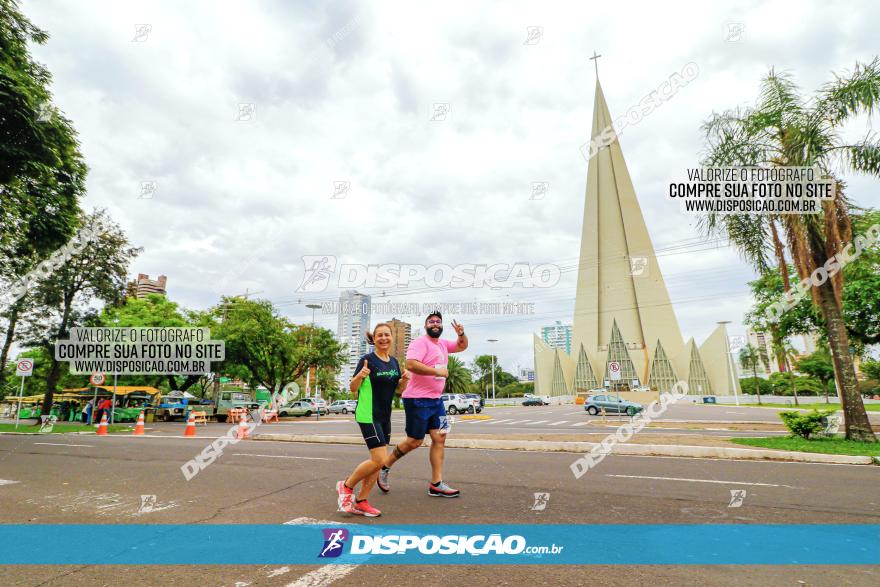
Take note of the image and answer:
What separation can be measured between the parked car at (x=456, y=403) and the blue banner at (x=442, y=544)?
27.6 m

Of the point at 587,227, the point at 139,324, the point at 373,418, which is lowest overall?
the point at 373,418

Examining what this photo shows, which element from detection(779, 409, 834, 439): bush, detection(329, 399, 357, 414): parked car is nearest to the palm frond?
detection(779, 409, 834, 439): bush

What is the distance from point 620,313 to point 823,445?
71259mm

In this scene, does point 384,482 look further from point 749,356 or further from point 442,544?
point 749,356

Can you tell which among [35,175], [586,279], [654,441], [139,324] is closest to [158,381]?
[139,324]

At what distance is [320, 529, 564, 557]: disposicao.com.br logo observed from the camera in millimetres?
3436

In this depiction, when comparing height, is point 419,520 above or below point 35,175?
below

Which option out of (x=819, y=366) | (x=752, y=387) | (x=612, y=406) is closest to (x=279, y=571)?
(x=612, y=406)

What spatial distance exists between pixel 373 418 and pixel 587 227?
82489mm

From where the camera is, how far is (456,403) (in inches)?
1303

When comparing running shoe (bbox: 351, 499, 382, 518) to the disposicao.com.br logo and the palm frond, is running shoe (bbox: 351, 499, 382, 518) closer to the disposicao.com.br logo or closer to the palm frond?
the disposicao.com.br logo

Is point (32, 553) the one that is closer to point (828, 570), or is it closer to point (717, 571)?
point (717, 571)

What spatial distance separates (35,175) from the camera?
11414mm

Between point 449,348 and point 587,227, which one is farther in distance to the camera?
point 587,227
